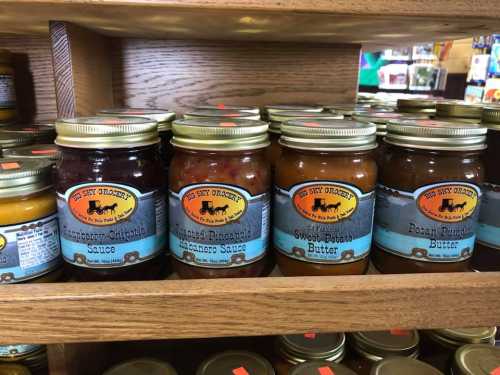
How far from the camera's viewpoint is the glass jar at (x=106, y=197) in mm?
643

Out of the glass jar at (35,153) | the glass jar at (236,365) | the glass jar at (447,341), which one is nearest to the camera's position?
the glass jar at (35,153)

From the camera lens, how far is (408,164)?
2.32ft

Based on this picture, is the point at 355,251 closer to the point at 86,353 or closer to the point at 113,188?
the point at 113,188

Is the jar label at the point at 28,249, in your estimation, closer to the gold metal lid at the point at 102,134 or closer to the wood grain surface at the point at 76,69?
the gold metal lid at the point at 102,134

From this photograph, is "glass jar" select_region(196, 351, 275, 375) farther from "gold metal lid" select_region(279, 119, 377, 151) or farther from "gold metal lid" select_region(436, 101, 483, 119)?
"gold metal lid" select_region(436, 101, 483, 119)

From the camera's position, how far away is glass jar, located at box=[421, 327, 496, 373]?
972 millimetres

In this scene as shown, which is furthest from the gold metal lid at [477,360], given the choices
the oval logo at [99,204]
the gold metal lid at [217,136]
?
the oval logo at [99,204]

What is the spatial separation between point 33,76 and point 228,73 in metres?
0.54

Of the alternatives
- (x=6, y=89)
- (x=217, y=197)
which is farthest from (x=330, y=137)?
(x=6, y=89)

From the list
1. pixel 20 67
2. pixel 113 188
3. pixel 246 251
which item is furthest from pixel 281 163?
→ pixel 20 67

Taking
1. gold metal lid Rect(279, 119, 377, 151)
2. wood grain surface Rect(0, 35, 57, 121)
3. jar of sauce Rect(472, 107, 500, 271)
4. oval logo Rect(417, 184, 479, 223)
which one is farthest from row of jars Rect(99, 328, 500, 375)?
wood grain surface Rect(0, 35, 57, 121)

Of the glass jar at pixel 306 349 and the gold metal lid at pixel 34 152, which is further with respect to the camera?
the glass jar at pixel 306 349

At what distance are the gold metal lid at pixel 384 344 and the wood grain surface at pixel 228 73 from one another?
70cm

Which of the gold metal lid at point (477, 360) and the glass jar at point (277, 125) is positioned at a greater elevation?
the glass jar at point (277, 125)
